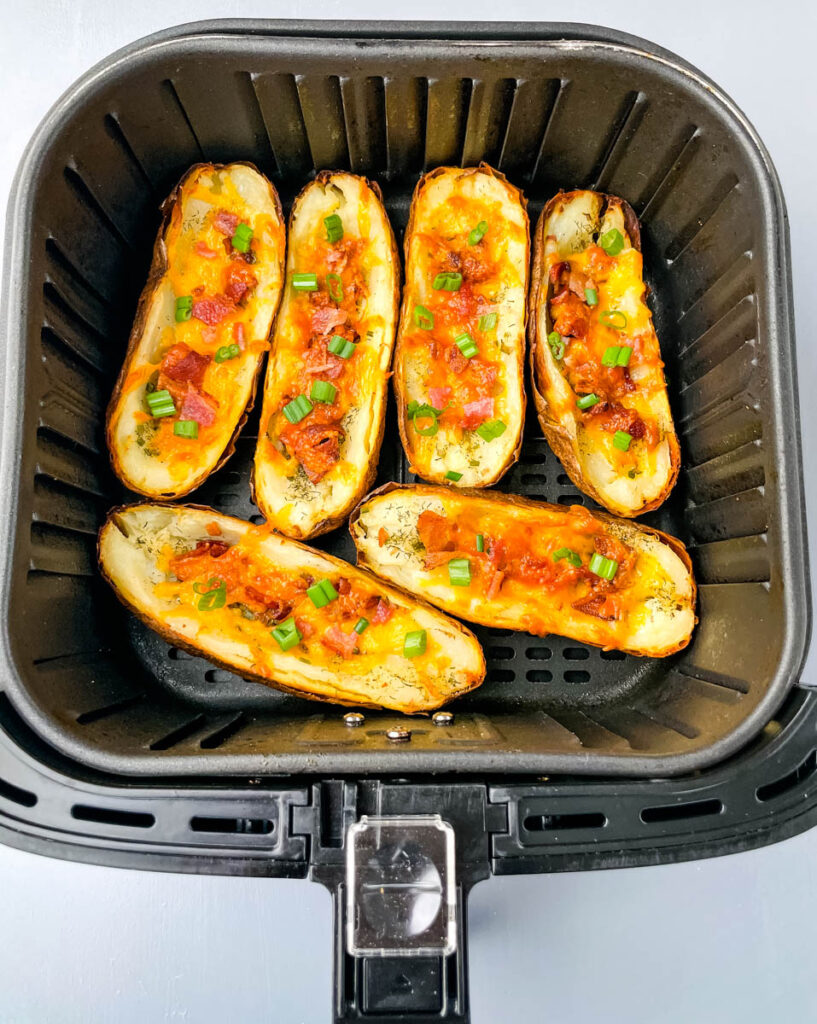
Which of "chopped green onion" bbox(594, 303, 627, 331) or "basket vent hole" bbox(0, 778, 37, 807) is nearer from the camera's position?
"basket vent hole" bbox(0, 778, 37, 807)

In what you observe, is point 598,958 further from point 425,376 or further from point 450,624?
point 425,376

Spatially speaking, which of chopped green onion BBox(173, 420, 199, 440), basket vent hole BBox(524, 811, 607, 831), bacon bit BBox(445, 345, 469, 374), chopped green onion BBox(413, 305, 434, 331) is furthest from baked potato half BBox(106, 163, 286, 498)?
basket vent hole BBox(524, 811, 607, 831)

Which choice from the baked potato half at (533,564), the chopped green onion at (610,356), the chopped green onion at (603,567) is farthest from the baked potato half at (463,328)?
the chopped green onion at (603,567)

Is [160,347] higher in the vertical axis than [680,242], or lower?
Result: lower

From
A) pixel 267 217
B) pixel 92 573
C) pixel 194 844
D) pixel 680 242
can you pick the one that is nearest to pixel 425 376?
pixel 267 217

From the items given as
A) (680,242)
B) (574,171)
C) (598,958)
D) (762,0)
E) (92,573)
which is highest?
(762,0)

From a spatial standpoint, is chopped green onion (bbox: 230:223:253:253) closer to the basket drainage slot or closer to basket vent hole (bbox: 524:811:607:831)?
the basket drainage slot
